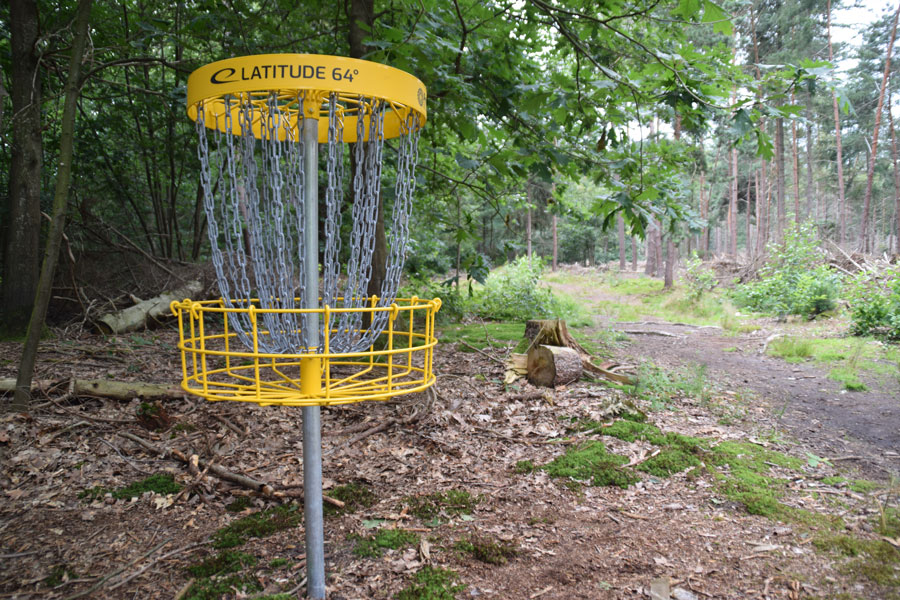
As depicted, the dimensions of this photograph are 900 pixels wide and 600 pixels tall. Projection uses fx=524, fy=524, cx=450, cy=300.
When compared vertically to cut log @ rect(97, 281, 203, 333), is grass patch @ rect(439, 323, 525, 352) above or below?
below

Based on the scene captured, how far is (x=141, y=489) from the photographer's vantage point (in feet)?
9.95

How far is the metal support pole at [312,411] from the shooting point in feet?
5.78

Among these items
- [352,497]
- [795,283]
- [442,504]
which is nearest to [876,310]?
[795,283]

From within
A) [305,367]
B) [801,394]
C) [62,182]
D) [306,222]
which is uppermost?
[62,182]

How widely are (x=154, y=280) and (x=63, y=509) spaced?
528cm

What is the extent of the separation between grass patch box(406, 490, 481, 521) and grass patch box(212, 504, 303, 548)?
644 millimetres

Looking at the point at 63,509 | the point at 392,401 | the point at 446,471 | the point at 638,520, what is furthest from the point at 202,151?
the point at 392,401

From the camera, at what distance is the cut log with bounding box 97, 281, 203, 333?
618cm

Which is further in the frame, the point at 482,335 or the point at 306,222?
the point at 482,335

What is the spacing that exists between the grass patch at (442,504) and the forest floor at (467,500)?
0.04 ft

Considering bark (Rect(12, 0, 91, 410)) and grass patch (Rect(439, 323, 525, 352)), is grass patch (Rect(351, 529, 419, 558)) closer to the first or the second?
bark (Rect(12, 0, 91, 410))

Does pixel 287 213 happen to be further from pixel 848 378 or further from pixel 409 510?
pixel 848 378

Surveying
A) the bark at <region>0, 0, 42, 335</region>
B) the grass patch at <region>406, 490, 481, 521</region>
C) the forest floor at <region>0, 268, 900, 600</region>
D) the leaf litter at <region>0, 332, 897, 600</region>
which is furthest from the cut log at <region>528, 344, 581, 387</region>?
the bark at <region>0, 0, 42, 335</region>

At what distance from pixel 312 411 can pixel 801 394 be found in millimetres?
5546
